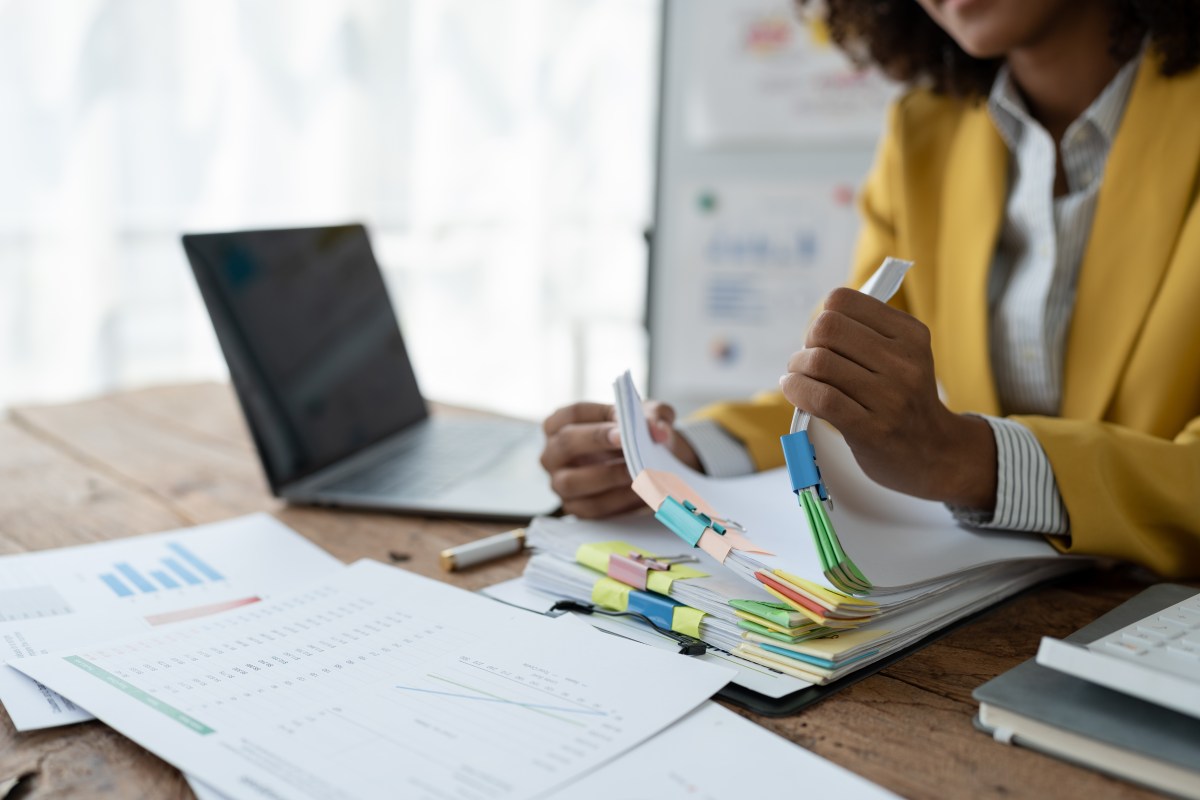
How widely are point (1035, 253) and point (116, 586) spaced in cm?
98

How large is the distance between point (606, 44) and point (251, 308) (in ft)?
7.57

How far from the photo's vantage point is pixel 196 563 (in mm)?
827

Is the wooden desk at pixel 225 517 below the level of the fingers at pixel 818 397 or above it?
below

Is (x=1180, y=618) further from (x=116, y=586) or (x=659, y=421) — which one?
(x=116, y=586)

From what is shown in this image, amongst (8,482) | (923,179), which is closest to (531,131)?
(923,179)

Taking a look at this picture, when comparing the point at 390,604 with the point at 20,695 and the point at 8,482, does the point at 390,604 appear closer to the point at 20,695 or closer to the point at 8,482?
the point at 20,695

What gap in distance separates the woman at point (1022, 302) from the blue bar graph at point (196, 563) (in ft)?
0.94

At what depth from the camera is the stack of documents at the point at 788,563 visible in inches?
23.7

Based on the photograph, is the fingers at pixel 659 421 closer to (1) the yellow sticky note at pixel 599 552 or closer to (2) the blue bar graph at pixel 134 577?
(1) the yellow sticky note at pixel 599 552

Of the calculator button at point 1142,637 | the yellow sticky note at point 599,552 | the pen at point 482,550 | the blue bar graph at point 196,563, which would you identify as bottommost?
the blue bar graph at point 196,563

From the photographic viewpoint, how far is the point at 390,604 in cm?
70

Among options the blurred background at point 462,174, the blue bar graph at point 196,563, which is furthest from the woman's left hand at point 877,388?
the blurred background at point 462,174

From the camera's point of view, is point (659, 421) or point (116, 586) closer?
point (116, 586)

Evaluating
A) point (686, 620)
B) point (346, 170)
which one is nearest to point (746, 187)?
point (346, 170)
